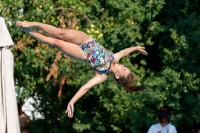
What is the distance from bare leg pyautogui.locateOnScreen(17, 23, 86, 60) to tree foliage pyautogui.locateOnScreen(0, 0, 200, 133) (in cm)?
272

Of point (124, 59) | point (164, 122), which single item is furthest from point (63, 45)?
point (124, 59)

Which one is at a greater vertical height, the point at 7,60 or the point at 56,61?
the point at 7,60

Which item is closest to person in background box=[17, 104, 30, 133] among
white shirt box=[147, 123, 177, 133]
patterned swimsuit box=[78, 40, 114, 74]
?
white shirt box=[147, 123, 177, 133]

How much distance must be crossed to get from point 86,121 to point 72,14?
2.10 meters

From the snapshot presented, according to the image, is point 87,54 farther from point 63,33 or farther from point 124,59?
point 124,59

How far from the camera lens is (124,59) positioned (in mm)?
11500

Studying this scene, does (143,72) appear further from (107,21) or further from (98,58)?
(98,58)

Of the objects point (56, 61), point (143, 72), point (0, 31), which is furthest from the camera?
point (143, 72)

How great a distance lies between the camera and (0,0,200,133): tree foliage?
1109cm

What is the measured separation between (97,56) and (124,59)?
129 inches

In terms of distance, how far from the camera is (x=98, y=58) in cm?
827

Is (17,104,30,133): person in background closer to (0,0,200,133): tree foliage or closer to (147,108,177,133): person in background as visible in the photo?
(0,0,200,133): tree foliage

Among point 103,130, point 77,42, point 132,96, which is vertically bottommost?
point 103,130

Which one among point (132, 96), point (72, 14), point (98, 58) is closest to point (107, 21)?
point (72, 14)
